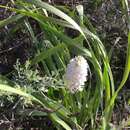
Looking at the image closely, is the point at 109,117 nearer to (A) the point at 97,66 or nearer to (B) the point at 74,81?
(A) the point at 97,66

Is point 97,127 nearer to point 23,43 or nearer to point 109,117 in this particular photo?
point 109,117

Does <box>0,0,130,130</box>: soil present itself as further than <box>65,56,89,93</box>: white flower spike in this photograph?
Yes

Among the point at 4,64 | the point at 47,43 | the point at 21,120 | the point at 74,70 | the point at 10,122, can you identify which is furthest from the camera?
the point at 4,64

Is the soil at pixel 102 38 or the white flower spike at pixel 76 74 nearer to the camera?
the white flower spike at pixel 76 74

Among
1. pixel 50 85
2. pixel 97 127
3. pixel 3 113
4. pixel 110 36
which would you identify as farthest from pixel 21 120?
pixel 110 36

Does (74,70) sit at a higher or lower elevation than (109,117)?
higher

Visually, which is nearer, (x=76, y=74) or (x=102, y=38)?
(x=76, y=74)

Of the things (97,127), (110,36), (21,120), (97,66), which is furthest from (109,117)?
(110,36)

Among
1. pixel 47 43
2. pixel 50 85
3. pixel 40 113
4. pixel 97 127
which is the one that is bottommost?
pixel 97 127

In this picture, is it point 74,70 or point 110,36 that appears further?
point 110,36

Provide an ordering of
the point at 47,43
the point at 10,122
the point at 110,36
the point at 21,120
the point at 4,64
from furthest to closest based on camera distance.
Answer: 1. the point at 110,36
2. the point at 4,64
3. the point at 47,43
4. the point at 21,120
5. the point at 10,122
